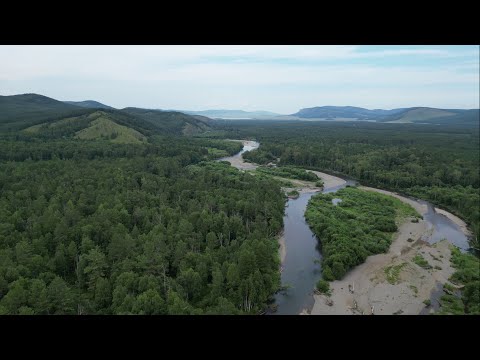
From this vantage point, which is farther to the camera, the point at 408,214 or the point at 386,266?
the point at 408,214

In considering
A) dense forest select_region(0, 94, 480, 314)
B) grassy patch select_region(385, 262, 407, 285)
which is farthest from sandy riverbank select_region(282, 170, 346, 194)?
grassy patch select_region(385, 262, 407, 285)

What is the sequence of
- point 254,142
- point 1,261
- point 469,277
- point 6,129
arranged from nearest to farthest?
1. point 1,261
2. point 469,277
3. point 6,129
4. point 254,142

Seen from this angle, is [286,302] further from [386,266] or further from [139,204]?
[139,204]

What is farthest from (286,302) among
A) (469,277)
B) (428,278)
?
(469,277)

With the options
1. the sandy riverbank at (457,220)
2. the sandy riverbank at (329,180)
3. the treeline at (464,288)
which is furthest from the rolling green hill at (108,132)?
the treeline at (464,288)

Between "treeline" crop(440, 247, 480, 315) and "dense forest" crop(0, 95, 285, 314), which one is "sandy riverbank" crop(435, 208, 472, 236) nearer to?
"treeline" crop(440, 247, 480, 315)
